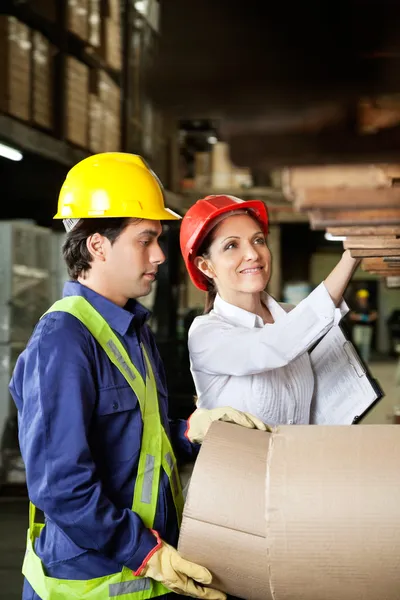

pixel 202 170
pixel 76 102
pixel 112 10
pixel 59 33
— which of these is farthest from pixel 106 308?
pixel 202 170

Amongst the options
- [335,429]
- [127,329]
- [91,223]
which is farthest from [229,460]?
[91,223]

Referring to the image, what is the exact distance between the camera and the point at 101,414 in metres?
1.87

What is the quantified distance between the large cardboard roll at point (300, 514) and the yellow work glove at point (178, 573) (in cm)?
3

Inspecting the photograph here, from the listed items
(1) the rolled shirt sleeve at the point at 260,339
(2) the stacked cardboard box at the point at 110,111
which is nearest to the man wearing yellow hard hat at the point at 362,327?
(2) the stacked cardboard box at the point at 110,111

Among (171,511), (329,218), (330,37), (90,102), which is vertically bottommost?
(171,511)

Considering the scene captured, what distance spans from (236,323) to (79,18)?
520cm

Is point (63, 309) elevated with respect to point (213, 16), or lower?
lower

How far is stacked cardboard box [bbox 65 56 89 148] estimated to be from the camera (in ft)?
21.0

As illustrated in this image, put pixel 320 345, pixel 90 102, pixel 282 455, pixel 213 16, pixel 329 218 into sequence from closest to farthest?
pixel 213 16
pixel 329 218
pixel 282 455
pixel 320 345
pixel 90 102

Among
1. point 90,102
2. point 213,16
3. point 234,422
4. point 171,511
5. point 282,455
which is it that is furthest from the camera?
point 90,102

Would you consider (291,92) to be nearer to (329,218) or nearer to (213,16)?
(213,16)

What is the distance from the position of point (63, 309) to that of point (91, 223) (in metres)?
0.31

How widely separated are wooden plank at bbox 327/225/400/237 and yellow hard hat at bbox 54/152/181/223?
0.63 meters

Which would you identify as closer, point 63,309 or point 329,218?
point 329,218
